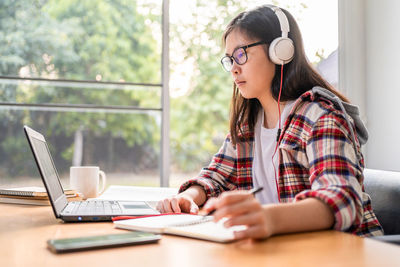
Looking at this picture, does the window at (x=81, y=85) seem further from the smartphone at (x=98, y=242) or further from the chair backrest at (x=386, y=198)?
the smartphone at (x=98, y=242)

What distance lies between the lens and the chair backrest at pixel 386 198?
4.04 ft

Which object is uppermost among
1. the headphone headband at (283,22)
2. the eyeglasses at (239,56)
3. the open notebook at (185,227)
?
the headphone headband at (283,22)

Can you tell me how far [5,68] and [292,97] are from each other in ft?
5.22

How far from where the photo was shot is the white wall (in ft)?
6.91

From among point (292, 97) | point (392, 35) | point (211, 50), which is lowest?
point (292, 97)

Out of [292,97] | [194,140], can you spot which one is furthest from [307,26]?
[194,140]

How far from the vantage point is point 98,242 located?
27.9 inches

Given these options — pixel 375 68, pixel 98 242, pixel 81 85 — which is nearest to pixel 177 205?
pixel 98 242

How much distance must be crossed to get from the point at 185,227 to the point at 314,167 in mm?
371

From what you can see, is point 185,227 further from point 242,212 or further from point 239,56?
point 239,56

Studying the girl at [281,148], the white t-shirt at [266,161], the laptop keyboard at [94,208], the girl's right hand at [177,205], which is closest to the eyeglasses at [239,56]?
the girl at [281,148]

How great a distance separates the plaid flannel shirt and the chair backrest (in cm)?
11

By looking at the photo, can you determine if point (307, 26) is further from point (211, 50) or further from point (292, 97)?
point (211, 50)

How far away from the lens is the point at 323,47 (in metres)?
2.56
